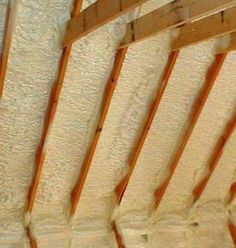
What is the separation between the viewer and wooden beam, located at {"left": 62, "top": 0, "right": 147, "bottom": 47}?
→ 295cm

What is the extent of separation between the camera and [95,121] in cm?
401

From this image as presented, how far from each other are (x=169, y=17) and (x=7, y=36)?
98 centimetres

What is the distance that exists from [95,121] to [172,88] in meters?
0.65

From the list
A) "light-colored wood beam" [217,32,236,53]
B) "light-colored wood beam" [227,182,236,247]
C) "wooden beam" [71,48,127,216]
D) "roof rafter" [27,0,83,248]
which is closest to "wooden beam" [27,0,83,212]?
"roof rafter" [27,0,83,248]

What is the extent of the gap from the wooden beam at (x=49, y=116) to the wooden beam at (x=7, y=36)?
38 centimetres

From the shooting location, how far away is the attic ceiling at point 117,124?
3.36 meters

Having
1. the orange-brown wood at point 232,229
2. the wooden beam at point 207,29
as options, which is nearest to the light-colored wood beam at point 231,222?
the orange-brown wood at point 232,229

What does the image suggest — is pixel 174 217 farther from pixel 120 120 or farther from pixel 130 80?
pixel 130 80

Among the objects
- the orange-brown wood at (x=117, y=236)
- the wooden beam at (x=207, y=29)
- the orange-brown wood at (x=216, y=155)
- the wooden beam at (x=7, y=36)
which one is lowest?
the orange-brown wood at (x=117, y=236)

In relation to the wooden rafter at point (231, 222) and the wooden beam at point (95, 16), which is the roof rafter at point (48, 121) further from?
the wooden rafter at point (231, 222)

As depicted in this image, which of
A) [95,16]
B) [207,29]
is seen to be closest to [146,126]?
[207,29]

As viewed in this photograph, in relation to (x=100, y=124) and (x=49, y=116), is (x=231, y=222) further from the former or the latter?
(x=49, y=116)

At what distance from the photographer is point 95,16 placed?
3145 mm

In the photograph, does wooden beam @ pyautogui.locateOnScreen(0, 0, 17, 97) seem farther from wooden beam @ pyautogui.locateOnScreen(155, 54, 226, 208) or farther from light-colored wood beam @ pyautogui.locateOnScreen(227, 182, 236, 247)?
light-colored wood beam @ pyautogui.locateOnScreen(227, 182, 236, 247)
